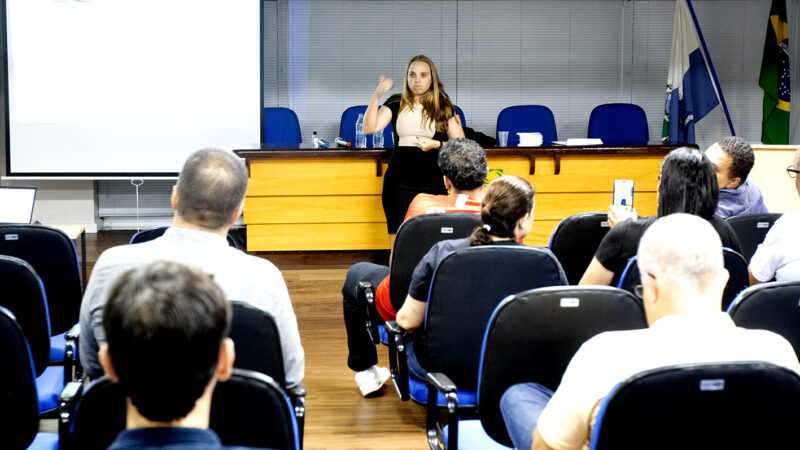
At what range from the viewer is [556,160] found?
641cm

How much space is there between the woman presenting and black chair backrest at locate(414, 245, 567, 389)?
3188 mm

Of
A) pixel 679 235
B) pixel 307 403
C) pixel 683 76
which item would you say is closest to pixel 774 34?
pixel 683 76

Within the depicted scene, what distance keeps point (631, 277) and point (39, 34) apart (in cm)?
593

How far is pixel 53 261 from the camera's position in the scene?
3104 mm

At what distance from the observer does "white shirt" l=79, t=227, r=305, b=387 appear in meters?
1.88

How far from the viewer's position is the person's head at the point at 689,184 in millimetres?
2719

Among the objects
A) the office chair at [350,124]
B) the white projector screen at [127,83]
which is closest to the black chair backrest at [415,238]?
the white projector screen at [127,83]

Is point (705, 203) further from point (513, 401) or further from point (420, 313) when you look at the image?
point (513, 401)

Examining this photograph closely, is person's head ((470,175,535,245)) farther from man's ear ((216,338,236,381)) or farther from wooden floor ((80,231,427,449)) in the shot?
man's ear ((216,338,236,381))

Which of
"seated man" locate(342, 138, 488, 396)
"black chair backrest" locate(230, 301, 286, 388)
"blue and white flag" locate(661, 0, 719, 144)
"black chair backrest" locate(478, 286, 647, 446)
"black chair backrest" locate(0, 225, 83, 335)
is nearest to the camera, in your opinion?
"black chair backrest" locate(230, 301, 286, 388)

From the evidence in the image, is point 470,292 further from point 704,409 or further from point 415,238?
point 704,409

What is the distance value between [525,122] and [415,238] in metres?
4.79

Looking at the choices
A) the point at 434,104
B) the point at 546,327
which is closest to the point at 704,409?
the point at 546,327

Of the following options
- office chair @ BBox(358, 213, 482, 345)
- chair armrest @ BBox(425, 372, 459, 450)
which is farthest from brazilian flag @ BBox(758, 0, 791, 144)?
chair armrest @ BBox(425, 372, 459, 450)
